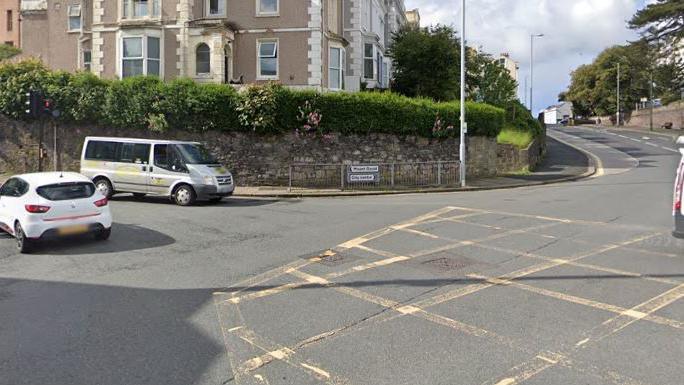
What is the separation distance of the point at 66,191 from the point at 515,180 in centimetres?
2199

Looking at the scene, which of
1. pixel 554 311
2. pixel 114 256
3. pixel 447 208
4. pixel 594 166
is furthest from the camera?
pixel 594 166

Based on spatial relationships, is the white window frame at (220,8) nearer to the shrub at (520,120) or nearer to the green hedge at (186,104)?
the green hedge at (186,104)

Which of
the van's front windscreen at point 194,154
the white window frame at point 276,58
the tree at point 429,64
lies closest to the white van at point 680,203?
the van's front windscreen at point 194,154

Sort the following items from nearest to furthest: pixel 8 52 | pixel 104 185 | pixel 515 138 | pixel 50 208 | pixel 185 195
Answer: pixel 50 208, pixel 185 195, pixel 104 185, pixel 515 138, pixel 8 52

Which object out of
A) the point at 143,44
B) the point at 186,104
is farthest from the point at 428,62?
the point at 186,104

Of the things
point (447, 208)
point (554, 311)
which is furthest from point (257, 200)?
point (554, 311)

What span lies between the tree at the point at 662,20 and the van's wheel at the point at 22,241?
60.7 m

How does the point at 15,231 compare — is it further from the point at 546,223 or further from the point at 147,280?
the point at 546,223

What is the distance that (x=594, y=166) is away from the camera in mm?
36469

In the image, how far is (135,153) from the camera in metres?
18.7

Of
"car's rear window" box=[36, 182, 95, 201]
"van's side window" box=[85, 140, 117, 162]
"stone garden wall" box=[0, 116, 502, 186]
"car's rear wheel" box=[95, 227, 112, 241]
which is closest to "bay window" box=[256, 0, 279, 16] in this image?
"stone garden wall" box=[0, 116, 502, 186]

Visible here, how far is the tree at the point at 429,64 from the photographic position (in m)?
35.4

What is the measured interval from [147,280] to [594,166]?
33949 mm

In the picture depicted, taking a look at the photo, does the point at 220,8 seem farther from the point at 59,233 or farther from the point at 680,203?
the point at 680,203
